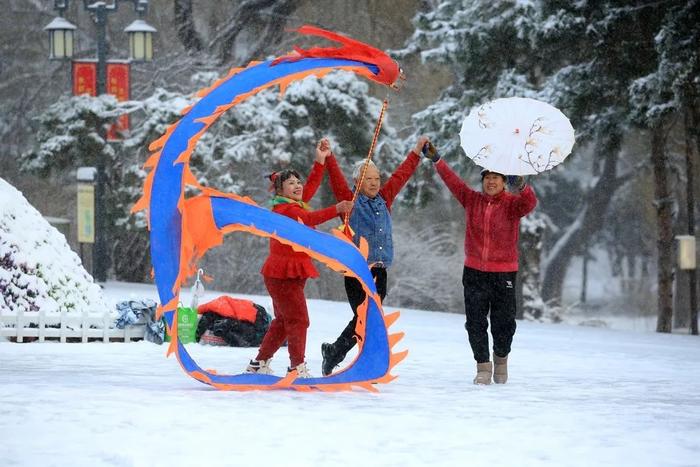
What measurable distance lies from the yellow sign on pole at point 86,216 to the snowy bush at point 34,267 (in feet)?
34.2

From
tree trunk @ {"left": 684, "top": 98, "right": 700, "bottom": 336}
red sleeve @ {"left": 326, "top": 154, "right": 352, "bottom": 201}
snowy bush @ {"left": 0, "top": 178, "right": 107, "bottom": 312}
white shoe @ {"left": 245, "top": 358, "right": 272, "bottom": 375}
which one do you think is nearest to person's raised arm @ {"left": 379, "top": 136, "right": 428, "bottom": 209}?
red sleeve @ {"left": 326, "top": 154, "right": 352, "bottom": 201}

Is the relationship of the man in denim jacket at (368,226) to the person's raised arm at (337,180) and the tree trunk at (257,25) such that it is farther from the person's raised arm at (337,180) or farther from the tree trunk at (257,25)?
the tree trunk at (257,25)

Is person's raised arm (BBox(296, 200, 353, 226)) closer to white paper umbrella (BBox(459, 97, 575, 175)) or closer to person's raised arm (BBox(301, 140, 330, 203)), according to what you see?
person's raised arm (BBox(301, 140, 330, 203))

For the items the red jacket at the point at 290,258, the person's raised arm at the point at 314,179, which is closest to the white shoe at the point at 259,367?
the red jacket at the point at 290,258

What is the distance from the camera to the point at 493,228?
399 inches

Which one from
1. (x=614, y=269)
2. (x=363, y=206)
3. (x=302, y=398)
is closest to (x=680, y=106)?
(x=363, y=206)

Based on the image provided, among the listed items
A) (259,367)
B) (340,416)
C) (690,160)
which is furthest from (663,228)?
(340,416)

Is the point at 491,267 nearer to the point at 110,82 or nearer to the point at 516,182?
the point at 516,182

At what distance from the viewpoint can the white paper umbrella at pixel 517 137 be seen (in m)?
10.1

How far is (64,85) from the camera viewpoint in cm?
3319

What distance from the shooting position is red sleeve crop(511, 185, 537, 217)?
10.0 metres

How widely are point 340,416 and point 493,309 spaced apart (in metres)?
2.48

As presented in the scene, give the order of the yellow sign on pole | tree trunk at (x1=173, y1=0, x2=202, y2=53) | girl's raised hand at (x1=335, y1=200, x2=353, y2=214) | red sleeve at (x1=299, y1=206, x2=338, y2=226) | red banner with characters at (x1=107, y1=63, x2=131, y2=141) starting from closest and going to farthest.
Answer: girl's raised hand at (x1=335, y1=200, x2=353, y2=214) < red sleeve at (x1=299, y1=206, x2=338, y2=226) < the yellow sign on pole < red banner with characters at (x1=107, y1=63, x2=131, y2=141) < tree trunk at (x1=173, y1=0, x2=202, y2=53)

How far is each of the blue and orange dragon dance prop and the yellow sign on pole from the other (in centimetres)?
1493
